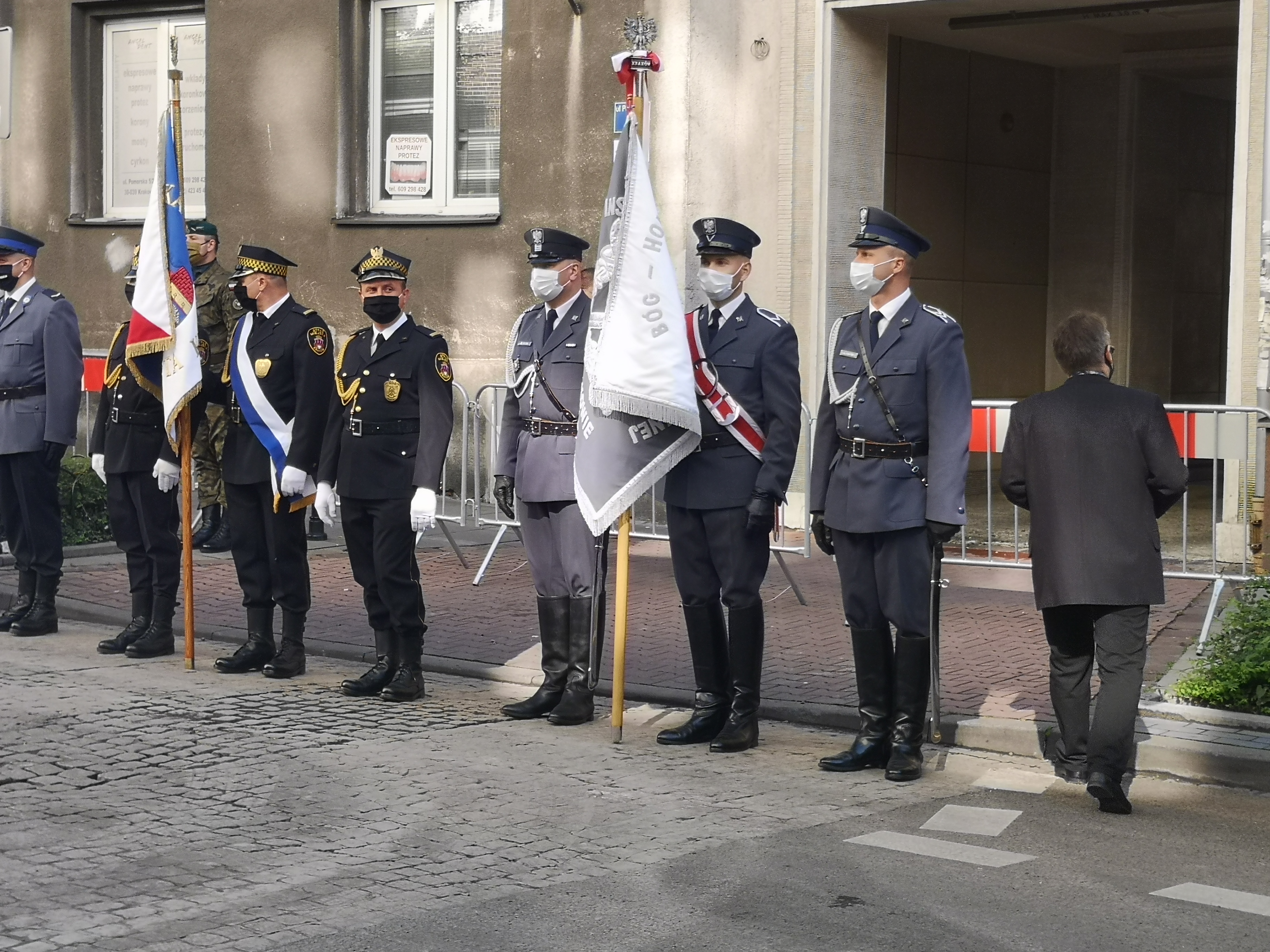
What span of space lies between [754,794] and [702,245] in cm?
224

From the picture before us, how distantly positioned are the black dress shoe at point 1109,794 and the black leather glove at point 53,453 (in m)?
5.82

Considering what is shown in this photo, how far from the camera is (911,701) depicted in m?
7.01

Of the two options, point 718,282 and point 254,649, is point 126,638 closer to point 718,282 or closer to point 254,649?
point 254,649

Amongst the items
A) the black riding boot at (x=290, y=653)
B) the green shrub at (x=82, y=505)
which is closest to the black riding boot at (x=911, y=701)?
the black riding boot at (x=290, y=653)

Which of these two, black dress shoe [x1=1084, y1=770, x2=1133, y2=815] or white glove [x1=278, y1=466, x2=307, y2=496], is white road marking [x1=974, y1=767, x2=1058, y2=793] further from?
white glove [x1=278, y1=466, x2=307, y2=496]

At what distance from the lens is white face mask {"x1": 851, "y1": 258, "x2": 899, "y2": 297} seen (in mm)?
7094

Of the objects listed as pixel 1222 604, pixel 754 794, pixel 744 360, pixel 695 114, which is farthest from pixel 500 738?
pixel 695 114

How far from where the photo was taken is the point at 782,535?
1111cm

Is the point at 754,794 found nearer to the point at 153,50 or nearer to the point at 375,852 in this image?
the point at 375,852

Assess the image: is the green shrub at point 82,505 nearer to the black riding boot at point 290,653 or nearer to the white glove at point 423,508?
A: the black riding boot at point 290,653

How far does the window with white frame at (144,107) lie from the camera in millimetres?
16688

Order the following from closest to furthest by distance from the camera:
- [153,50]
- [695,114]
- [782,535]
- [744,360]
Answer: [744,360] → [782,535] → [695,114] → [153,50]

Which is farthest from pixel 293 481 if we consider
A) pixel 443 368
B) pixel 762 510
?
pixel 762 510

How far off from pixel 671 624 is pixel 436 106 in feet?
22.1
